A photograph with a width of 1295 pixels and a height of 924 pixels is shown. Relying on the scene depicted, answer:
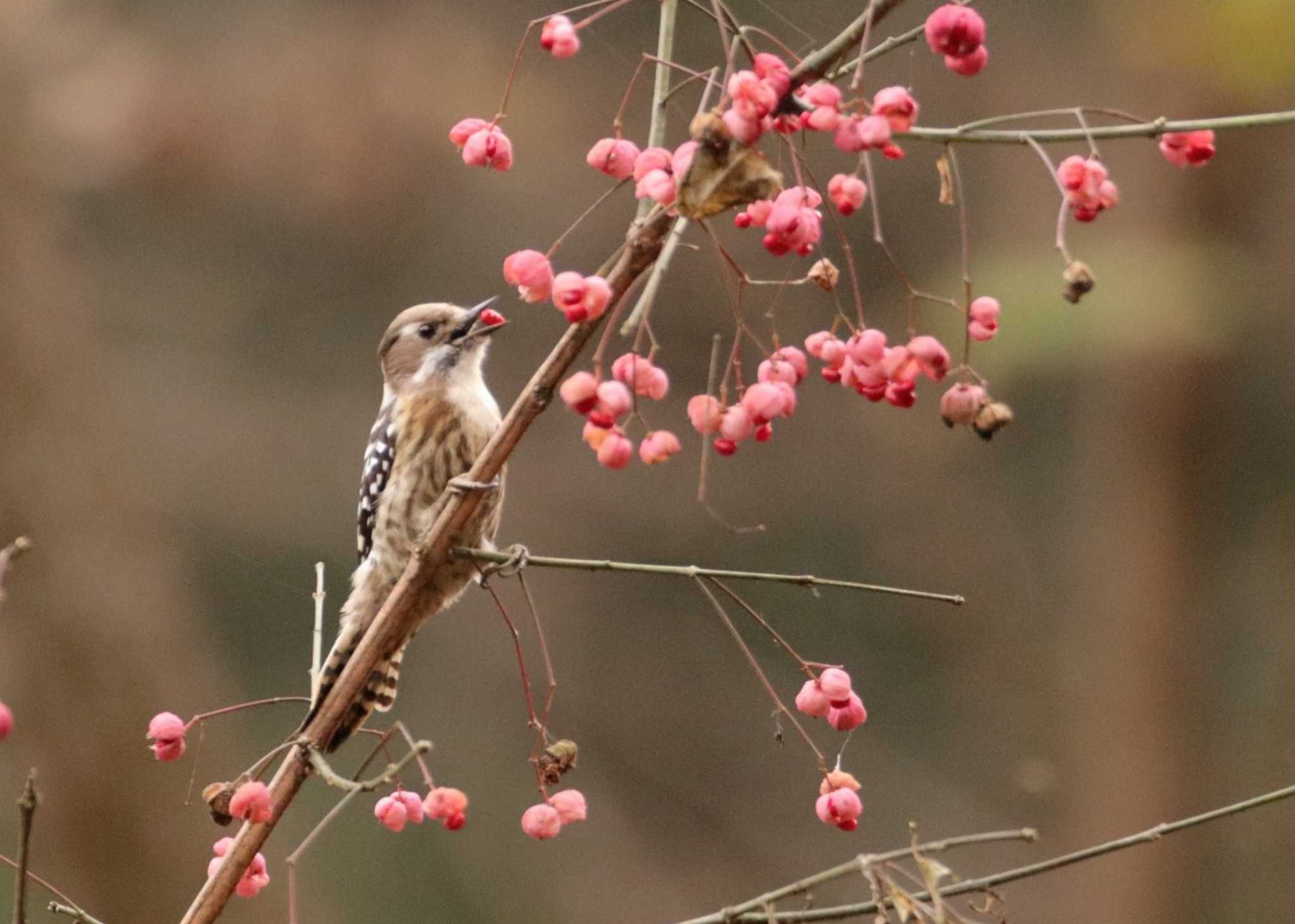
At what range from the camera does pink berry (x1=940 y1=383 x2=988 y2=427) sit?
1.68m

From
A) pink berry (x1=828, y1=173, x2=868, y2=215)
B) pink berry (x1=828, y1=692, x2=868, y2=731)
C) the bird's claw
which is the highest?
pink berry (x1=828, y1=173, x2=868, y2=215)

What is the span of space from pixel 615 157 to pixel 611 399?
1.21ft

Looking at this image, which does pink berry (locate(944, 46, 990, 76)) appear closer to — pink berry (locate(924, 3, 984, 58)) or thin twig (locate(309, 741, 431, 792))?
pink berry (locate(924, 3, 984, 58))

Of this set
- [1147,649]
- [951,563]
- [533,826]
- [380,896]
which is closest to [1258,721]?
[1147,649]

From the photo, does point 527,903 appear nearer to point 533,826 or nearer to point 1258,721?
point 1258,721

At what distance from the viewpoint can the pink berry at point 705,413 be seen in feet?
5.78

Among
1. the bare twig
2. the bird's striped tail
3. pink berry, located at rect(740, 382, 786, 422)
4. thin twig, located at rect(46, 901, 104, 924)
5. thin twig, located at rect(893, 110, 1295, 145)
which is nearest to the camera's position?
the bare twig

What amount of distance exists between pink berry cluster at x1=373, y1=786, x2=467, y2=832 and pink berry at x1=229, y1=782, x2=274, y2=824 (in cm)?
17

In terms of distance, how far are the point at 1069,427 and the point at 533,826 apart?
7.03 m

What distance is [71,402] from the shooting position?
17.8 feet

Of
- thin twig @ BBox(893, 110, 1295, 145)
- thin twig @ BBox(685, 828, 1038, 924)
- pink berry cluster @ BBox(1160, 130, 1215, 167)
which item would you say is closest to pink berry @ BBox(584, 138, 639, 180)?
thin twig @ BBox(893, 110, 1295, 145)

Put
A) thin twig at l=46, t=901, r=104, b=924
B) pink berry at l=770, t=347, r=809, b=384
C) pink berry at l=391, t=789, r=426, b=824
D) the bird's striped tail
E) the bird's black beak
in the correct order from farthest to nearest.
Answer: the bird's black beak
the bird's striped tail
pink berry at l=391, t=789, r=426, b=824
pink berry at l=770, t=347, r=809, b=384
thin twig at l=46, t=901, r=104, b=924

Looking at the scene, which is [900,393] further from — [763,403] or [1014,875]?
[1014,875]

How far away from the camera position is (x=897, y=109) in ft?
5.10
